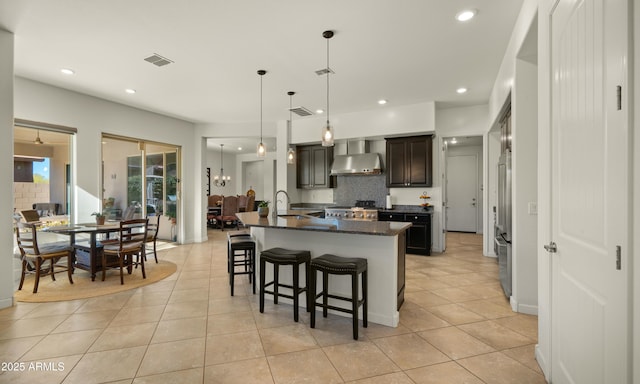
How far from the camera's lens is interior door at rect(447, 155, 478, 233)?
8.70m

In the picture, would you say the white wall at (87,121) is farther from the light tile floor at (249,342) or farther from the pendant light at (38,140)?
Result: the light tile floor at (249,342)

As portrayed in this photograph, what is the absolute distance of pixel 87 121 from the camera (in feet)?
16.8

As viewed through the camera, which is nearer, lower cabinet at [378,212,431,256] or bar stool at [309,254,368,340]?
bar stool at [309,254,368,340]

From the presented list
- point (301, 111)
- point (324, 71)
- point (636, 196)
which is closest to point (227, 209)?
point (301, 111)

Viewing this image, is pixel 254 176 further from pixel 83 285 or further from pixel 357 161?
pixel 83 285

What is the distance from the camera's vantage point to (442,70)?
4.11 m

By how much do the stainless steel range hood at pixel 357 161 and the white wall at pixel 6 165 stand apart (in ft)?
16.4

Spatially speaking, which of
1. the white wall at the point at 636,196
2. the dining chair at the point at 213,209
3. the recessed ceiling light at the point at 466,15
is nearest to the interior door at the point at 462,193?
the recessed ceiling light at the point at 466,15

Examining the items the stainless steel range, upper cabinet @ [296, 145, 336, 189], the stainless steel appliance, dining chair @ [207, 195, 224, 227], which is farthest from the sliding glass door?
the stainless steel appliance

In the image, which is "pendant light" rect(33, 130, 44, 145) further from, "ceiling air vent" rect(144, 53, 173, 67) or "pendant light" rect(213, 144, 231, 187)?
"pendant light" rect(213, 144, 231, 187)

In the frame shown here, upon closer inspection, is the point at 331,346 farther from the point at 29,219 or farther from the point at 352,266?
the point at 29,219

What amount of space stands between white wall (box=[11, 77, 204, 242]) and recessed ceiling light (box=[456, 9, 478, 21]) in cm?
586

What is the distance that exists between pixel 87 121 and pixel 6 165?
2.28 metres

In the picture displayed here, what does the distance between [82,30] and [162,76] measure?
125cm
